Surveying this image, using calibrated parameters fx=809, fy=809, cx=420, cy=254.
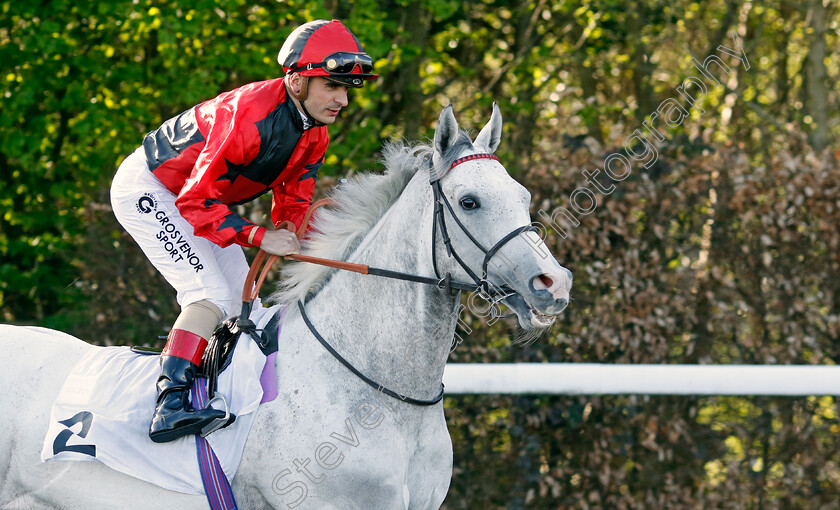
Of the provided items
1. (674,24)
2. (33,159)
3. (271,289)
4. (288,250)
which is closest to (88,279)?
(271,289)

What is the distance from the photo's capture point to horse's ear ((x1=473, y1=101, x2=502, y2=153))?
2881 millimetres

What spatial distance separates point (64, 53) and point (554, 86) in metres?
5.40

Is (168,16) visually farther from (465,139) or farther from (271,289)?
(465,139)

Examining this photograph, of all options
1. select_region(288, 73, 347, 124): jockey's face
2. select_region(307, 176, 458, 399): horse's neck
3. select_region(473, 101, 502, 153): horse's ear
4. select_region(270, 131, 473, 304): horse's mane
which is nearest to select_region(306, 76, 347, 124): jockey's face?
select_region(288, 73, 347, 124): jockey's face

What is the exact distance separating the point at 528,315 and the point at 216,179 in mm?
1163

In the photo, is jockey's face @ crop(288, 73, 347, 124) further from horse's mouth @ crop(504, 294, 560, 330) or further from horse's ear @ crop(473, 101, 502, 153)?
horse's mouth @ crop(504, 294, 560, 330)

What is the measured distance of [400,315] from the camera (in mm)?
2771

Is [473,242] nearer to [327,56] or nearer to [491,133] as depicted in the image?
[491,133]

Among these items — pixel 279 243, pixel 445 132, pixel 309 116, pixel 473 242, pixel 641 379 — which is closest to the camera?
pixel 473 242

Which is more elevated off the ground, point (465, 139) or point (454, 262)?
point (465, 139)

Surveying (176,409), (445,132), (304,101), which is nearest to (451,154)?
(445,132)

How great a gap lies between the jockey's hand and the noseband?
9cm

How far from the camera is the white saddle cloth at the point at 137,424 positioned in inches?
107

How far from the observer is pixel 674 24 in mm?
9797
